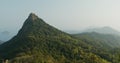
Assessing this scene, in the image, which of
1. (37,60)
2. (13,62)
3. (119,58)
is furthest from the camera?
(37,60)

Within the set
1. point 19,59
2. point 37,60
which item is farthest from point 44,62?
point 19,59

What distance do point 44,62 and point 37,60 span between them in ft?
24.9

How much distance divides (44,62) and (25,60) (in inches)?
705

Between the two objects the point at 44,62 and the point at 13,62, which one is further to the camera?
the point at 44,62

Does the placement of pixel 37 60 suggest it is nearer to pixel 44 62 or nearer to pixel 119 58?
pixel 44 62

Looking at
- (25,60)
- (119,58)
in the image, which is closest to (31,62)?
(25,60)

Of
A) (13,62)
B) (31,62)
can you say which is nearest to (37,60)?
(31,62)

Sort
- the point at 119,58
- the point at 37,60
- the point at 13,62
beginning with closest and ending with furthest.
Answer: the point at 119,58 → the point at 13,62 → the point at 37,60

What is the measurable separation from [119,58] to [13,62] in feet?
236

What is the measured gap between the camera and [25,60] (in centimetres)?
18662

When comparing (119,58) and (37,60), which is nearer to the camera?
(119,58)

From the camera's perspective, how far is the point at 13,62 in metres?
178

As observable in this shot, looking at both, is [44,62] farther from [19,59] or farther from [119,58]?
[119,58]

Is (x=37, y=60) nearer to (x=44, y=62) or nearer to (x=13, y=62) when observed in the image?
(x=44, y=62)
